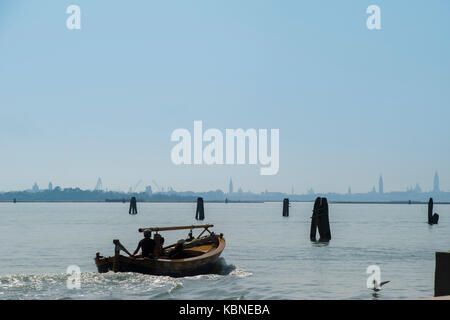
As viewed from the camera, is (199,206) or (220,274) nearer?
(220,274)

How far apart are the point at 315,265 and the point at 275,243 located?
1473 centimetres

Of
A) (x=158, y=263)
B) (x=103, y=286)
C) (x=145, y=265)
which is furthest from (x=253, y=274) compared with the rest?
(x=103, y=286)

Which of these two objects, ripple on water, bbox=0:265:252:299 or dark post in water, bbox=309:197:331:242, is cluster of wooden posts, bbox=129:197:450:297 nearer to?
dark post in water, bbox=309:197:331:242

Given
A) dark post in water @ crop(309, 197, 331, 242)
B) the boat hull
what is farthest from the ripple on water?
dark post in water @ crop(309, 197, 331, 242)

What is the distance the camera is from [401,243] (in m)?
43.7

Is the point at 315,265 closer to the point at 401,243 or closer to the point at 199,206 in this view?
the point at 401,243

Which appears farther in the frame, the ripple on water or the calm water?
the calm water

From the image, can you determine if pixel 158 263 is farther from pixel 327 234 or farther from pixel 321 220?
pixel 327 234

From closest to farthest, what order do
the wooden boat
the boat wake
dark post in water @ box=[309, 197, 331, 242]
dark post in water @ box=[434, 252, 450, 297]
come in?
dark post in water @ box=[434, 252, 450, 297] → the boat wake → the wooden boat → dark post in water @ box=[309, 197, 331, 242]

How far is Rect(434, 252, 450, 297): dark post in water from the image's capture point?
36.6 ft

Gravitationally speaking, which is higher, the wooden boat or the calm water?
the wooden boat

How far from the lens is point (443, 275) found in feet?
36.9
